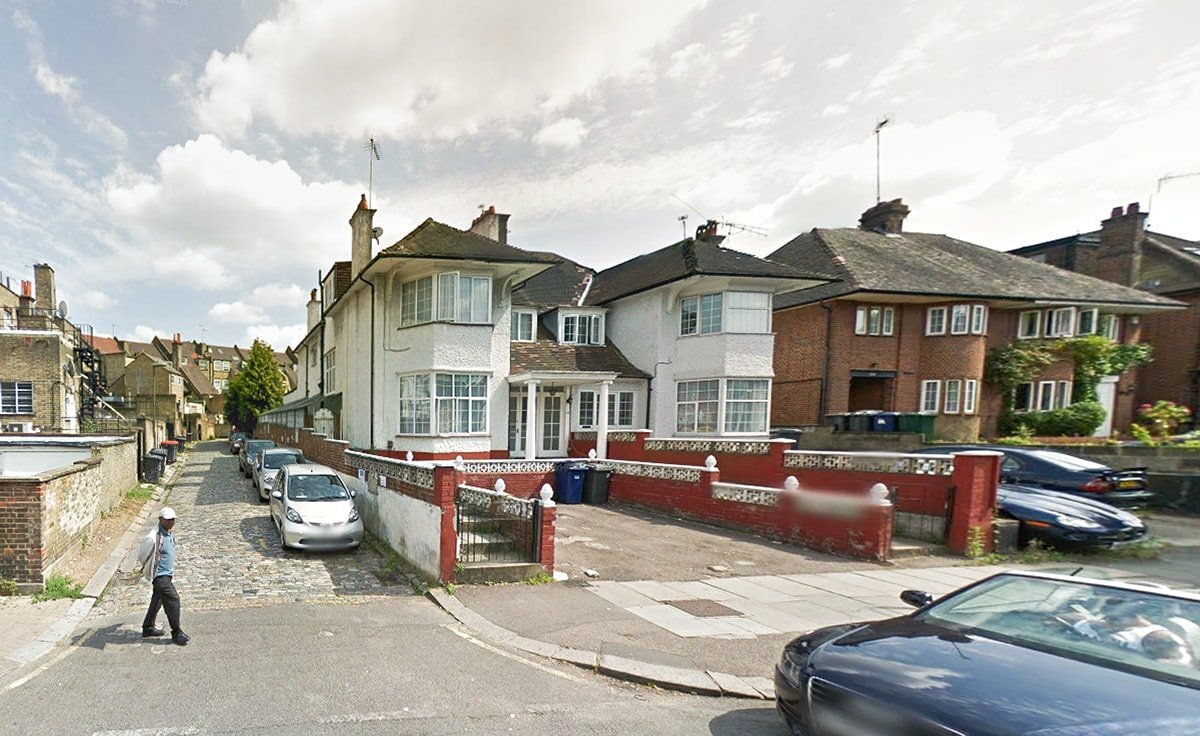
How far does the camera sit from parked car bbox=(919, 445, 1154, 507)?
10.4 m

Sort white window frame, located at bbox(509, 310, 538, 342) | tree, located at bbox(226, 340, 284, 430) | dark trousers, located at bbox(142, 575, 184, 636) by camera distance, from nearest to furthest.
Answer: dark trousers, located at bbox(142, 575, 184, 636) < white window frame, located at bbox(509, 310, 538, 342) < tree, located at bbox(226, 340, 284, 430)

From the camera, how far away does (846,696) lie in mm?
3033

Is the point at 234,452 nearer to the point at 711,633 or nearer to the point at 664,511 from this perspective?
the point at 664,511

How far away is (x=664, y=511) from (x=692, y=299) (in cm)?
783

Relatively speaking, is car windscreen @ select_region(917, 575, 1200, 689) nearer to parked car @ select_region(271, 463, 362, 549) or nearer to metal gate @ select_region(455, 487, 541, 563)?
metal gate @ select_region(455, 487, 541, 563)

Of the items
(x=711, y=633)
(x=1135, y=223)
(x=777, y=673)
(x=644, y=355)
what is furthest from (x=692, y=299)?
(x=1135, y=223)

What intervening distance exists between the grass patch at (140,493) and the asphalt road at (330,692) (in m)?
10.8

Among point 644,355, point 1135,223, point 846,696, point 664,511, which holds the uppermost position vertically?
point 1135,223

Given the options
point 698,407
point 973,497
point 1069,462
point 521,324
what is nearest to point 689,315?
point 698,407

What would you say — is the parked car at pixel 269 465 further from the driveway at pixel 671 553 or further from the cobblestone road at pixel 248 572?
the driveway at pixel 671 553

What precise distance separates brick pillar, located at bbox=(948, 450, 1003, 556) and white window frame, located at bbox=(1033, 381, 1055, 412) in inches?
658

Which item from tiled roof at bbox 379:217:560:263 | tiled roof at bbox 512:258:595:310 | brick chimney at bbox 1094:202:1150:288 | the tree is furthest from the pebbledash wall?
the tree

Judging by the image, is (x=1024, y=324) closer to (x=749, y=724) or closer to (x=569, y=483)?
(x=569, y=483)

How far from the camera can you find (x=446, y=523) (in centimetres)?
712
